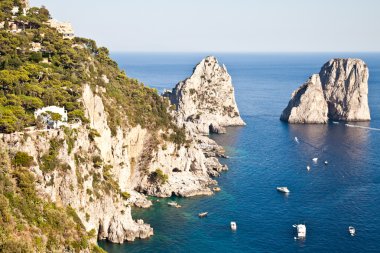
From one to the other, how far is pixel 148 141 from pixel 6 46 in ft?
110

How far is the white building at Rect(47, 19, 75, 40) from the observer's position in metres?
98.5

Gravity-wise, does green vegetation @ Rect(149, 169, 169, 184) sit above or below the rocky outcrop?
below

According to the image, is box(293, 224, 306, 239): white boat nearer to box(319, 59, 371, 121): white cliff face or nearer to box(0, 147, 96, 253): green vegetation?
box(0, 147, 96, 253): green vegetation

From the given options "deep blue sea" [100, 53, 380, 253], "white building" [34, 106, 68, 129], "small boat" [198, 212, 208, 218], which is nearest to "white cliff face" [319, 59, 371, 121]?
"deep blue sea" [100, 53, 380, 253]

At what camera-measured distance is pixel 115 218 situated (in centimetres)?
7069

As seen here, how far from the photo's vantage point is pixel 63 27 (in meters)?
100

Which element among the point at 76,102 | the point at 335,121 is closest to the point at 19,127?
the point at 76,102

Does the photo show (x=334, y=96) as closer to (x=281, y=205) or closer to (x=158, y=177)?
(x=281, y=205)

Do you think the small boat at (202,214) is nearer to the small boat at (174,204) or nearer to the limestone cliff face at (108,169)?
the small boat at (174,204)

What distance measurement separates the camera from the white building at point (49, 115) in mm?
60594

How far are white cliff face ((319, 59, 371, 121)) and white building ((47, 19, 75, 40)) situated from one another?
356 feet

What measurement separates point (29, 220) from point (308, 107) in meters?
133

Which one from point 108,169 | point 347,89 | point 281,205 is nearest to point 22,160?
point 108,169

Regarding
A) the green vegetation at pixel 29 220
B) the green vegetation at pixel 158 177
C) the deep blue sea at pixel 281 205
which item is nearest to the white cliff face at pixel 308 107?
the deep blue sea at pixel 281 205
